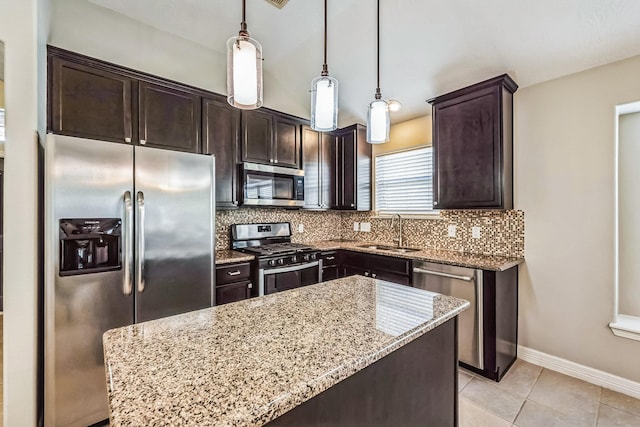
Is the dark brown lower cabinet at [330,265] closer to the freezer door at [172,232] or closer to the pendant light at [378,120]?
the freezer door at [172,232]

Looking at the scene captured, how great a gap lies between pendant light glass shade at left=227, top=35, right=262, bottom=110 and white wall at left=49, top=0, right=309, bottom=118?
2.18m

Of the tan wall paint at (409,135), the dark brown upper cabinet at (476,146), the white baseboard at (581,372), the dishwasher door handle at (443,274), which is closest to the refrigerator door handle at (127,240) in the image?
the dishwasher door handle at (443,274)

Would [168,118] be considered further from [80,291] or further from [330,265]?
[330,265]

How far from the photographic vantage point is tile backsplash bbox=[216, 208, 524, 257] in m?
2.75

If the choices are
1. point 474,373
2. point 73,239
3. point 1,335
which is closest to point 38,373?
point 1,335

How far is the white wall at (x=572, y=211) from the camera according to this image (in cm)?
220

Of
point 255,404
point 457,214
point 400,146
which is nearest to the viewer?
point 255,404

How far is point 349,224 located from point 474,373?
91.9 inches

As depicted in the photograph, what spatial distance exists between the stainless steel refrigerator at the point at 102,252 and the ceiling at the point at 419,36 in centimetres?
156

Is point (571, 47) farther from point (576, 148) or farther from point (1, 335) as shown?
Answer: point (1, 335)

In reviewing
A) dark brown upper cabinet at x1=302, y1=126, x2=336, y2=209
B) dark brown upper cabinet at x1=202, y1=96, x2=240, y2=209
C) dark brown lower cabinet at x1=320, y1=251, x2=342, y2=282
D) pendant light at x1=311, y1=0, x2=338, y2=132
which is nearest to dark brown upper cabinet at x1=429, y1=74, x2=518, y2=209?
dark brown lower cabinet at x1=320, y1=251, x2=342, y2=282

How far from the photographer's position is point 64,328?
1720 millimetres

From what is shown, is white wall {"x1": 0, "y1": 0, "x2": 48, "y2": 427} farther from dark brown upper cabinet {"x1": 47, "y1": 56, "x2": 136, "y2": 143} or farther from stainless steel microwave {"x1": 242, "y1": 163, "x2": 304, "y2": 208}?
stainless steel microwave {"x1": 242, "y1": 163, "x2": 304, "y2": 208}

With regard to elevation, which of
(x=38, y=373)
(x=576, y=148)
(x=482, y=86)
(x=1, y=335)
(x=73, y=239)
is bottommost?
(x=38, y=373)
